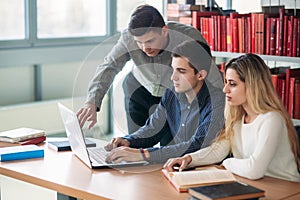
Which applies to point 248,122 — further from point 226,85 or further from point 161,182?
point 161,182

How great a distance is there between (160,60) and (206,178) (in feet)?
3.55

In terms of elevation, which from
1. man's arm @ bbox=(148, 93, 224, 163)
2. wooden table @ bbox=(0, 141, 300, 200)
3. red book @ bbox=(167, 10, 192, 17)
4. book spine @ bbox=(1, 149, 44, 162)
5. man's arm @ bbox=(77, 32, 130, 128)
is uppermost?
red book @ bbox=(167, 10, 192, 17)

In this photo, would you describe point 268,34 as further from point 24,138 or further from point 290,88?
point 24,138

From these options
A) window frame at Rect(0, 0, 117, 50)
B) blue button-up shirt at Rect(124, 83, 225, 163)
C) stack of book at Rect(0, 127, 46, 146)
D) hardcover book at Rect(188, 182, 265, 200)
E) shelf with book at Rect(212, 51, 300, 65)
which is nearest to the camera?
hardcover book at Rect(188, 182, 265, 200)

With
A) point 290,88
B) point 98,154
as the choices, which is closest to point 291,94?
point 290,88

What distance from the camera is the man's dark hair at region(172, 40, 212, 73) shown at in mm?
2662

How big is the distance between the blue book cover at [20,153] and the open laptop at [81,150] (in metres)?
0.15

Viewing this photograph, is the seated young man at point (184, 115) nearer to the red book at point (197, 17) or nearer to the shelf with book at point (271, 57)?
the shelf with book at point (271, 57)

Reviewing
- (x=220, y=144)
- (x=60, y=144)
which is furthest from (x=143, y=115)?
(x=220, y=144)

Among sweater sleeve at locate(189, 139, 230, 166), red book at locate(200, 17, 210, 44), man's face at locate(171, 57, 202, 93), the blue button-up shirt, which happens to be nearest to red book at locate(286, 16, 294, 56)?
red book at locate(200, 17, 210, 44)

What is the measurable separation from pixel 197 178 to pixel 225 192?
22cm

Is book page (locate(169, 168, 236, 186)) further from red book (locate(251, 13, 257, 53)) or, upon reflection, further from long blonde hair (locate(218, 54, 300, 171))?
red book (locate(251, 13, 257, 53))

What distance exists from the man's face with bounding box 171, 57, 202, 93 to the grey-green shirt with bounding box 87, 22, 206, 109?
0.36 metres

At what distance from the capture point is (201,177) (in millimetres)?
2162
